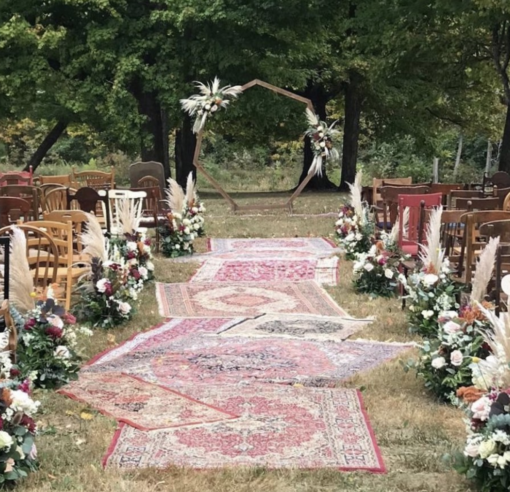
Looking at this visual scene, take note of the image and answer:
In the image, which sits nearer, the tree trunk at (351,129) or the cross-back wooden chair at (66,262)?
the cross-back wooden chair at (66,262)

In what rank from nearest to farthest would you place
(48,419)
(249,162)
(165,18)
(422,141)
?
(48,419)
(165,18)
(422,141)
(249,162)

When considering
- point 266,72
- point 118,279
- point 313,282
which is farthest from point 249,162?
point 118,279

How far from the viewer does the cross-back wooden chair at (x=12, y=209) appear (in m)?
9.46

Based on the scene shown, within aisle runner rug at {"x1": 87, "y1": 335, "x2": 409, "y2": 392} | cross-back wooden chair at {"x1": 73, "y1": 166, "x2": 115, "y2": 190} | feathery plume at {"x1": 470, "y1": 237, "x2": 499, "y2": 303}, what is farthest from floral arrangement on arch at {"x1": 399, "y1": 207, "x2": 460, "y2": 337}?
cross-back wooden chair at {"x1": 73, "y1": 166, "x2": 115, "y2": 190}

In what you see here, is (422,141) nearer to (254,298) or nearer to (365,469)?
(254,298)

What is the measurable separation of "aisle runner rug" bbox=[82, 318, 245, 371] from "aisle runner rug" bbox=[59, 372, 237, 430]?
613 millimetres

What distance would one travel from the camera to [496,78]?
24000 millimetres

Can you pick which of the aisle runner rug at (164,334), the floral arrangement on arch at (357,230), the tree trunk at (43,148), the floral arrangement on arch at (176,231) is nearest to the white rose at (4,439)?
the aisle runner rug at (164,334)

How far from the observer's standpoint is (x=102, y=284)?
8.10 metres

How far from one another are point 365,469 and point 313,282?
646 cm

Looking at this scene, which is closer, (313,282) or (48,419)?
(48,419)

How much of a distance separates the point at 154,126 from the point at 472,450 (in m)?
22.3

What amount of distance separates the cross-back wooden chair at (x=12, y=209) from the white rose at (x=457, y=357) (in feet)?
17.0

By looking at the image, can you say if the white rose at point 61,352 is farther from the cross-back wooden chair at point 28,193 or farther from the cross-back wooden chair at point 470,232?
the cross-back wooden chair at point 28,193
